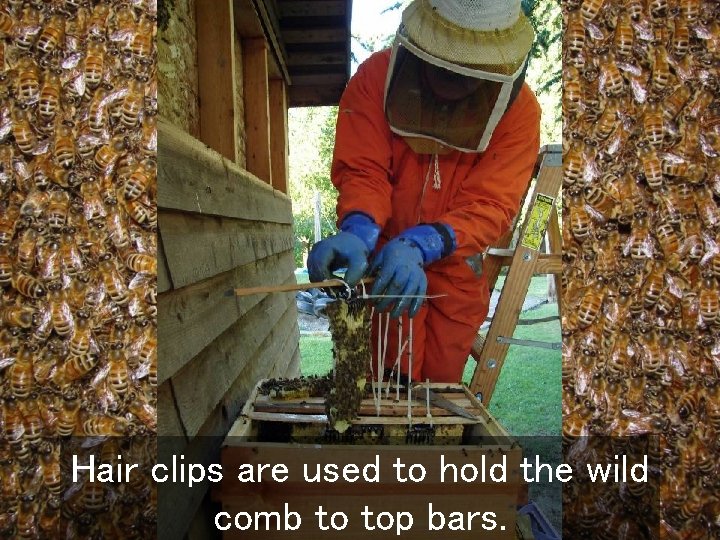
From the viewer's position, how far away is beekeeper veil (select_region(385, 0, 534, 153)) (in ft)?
6.66

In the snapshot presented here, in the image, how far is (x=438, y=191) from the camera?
2.69 meters

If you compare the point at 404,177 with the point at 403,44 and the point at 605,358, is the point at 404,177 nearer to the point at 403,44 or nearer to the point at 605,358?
the point at 403,44

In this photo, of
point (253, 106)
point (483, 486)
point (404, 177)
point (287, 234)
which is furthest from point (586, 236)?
point (287, 234)

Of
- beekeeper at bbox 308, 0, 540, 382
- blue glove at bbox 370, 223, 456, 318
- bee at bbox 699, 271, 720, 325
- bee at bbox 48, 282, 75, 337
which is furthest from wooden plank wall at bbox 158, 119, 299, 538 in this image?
bee at bbox 699, 271, 720, 325

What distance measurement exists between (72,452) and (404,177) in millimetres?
1858

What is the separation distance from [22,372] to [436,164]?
1909 mm

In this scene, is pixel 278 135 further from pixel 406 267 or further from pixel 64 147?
pixel 64 147

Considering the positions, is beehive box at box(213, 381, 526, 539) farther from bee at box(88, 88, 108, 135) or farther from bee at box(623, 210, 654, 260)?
bee at box(88, 88, 108, 135)

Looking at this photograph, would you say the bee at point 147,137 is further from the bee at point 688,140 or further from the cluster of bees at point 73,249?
the bee at point 688,140

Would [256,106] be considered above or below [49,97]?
above

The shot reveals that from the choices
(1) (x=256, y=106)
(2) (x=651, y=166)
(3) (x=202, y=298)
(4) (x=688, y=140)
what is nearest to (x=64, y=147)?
(3) (x=202, y=298)

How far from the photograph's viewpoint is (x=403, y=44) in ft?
6.84

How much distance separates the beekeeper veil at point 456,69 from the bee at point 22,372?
1.65m

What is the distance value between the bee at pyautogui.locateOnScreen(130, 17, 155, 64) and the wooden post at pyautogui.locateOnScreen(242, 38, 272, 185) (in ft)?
10.3
